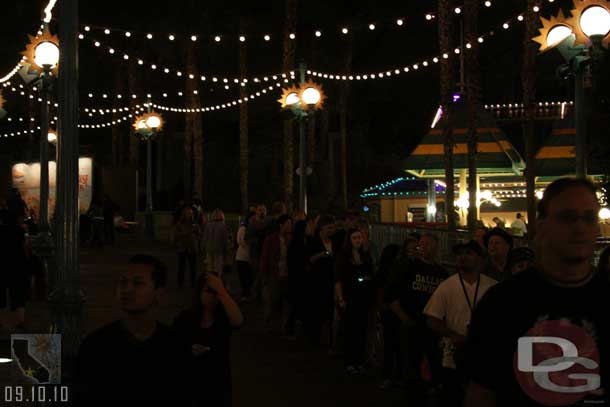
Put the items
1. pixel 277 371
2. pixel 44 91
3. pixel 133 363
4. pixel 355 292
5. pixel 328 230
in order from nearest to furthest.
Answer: pixel 133 363
pixel 277 371
pixel 355 292
pixel 328 230
pixel 44 91

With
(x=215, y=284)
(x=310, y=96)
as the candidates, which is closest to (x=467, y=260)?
(x=215, y=284)

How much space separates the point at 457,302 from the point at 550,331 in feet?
12.2

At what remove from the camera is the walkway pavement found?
937 centimetres

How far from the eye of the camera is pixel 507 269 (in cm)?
757

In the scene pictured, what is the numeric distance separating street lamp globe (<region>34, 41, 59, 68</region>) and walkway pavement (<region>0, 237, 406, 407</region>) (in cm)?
396

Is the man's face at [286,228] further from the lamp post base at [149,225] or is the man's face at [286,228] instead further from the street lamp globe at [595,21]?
the lamp post base at [149,225]

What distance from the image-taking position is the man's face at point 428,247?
845 centimetres

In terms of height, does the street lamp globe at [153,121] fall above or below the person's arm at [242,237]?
above

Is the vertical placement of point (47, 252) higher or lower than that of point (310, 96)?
lower

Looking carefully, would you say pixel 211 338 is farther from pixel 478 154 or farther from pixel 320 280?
pixel 478 154

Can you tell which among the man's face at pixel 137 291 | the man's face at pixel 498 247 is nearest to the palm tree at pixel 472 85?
the man's face at pixel 498 247

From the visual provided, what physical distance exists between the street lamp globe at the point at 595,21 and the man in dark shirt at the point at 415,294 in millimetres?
3691

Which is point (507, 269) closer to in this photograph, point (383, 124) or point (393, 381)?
point (393, 381)

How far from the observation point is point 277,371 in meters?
10.9
